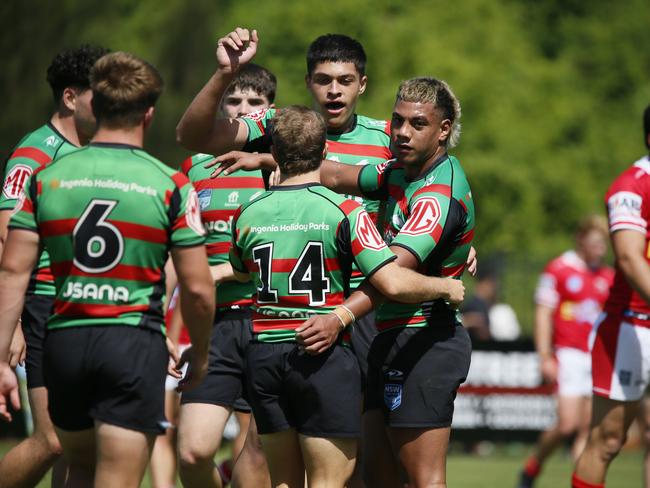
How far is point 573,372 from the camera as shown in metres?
12.6

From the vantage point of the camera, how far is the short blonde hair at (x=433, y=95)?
20.4ft

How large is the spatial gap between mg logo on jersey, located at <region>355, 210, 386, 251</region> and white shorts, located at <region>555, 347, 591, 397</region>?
7211 millimetres

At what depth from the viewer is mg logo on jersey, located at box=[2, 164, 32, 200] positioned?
6.47 metres

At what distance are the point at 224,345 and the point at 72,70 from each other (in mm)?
1965

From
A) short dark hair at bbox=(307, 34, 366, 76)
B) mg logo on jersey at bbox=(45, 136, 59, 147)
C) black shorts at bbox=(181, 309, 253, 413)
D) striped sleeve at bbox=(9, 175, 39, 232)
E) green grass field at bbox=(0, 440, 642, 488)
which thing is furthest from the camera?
green grass field at bbox=(0, 440, 642, 488)

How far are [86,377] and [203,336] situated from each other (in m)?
0.56

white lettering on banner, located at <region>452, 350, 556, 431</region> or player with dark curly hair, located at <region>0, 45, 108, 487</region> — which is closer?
player with dark curly hair, located at <region>0, 45, 108, 487</region>

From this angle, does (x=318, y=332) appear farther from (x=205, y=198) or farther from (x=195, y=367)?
(x=205, y=198)

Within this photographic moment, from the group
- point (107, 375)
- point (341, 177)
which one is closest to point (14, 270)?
point (107, 375)

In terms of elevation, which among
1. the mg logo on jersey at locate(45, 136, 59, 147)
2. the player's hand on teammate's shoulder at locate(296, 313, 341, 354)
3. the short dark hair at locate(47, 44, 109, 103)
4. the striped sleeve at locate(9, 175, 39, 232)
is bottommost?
the player's hand on teammate's shoulder at locate(296, 313, 341, 354)

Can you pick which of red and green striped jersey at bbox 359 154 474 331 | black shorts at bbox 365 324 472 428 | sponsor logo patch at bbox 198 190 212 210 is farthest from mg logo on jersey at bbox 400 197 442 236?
sponsor logo patch at bbox 198 190 212 210

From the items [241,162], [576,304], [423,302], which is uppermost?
[241,162]

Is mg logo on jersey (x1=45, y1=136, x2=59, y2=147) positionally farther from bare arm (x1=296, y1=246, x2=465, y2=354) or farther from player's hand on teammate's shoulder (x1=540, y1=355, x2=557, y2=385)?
player's hand on teammate's shoulder (x1=540, y1=355, x2=557, y2=385)

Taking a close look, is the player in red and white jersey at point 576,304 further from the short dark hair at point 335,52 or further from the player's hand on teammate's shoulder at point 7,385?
the player's hand on teammate's shoulder at point 7,385
